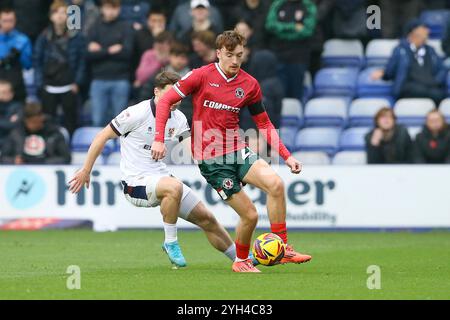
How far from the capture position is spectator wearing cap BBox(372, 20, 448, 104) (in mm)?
21938

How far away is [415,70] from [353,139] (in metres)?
1.66

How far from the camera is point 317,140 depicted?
72.9 ft

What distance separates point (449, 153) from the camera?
67.3ft

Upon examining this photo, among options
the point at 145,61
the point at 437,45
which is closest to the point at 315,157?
the point at 145,61

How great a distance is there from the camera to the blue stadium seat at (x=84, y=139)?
21953mm

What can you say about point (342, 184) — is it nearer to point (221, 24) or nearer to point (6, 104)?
point (221, 24)

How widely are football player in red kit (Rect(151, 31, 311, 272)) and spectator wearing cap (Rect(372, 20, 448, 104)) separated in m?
9.44

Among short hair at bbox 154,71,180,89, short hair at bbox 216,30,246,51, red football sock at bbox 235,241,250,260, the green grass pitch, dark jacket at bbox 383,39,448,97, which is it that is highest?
dark jacket at bbox 383,39,448,97


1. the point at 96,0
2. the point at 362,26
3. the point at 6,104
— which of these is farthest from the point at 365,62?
the point at 6,104

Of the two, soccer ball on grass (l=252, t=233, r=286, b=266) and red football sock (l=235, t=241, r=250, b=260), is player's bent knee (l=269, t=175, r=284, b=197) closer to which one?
soccer ball on grass (l=252, t=233, r=286, b=266)

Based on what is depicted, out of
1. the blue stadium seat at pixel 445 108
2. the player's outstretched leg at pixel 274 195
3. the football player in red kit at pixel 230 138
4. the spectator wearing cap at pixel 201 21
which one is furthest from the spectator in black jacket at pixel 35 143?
the player's outstretched leg at pixel 274 195

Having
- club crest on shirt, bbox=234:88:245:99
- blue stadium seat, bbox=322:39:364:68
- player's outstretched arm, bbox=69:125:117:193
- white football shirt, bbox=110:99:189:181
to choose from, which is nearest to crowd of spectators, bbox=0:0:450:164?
blue stadium seat, bbox=322:39:364:68

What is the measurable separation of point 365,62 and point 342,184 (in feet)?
14.5

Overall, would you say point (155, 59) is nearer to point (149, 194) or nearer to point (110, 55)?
point (110, 55)
